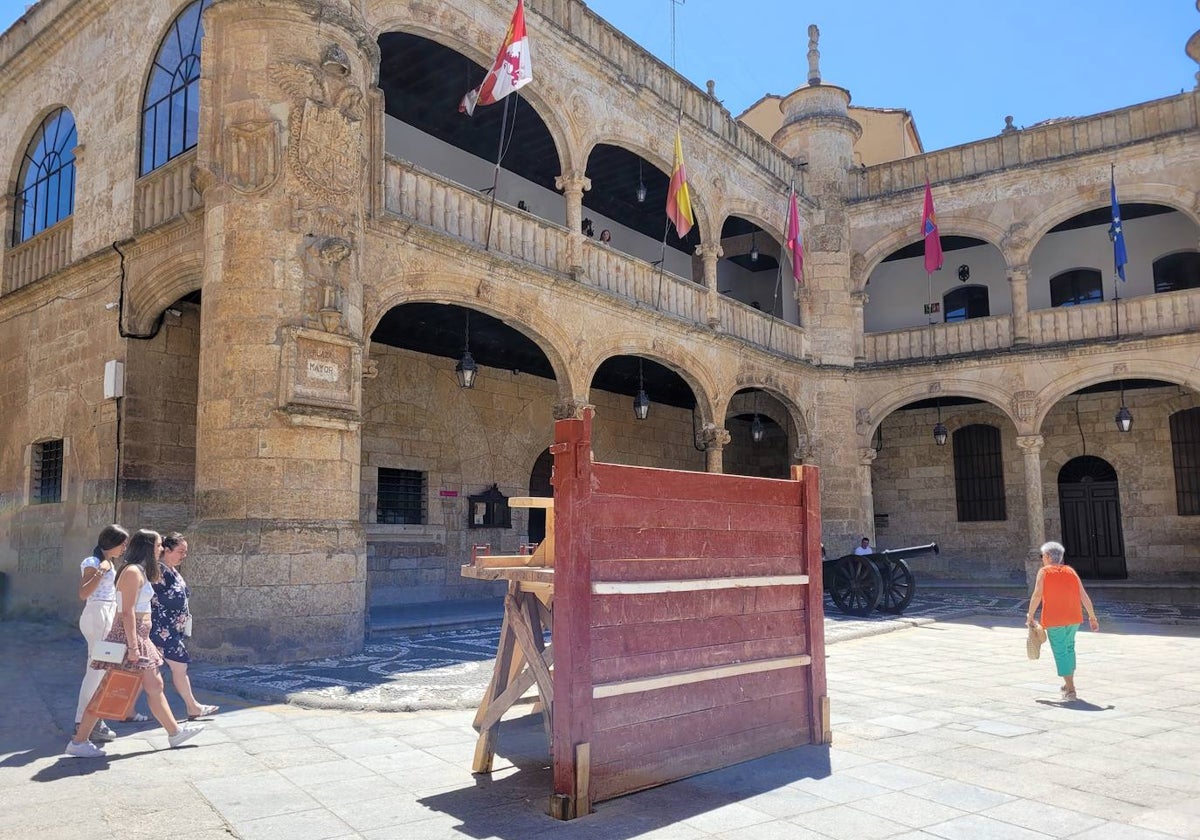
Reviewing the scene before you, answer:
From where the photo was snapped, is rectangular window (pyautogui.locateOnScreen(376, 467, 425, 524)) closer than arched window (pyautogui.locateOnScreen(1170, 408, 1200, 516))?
Yes

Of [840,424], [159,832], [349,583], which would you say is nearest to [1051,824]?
[159,832]

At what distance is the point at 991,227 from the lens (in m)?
17.5

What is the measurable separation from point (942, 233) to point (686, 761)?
16349 millimetres

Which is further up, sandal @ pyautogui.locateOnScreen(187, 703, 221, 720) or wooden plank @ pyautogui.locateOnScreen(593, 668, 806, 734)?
wooden plank @ pyautogui.locateOnScreen(593, 668, 806, 734)

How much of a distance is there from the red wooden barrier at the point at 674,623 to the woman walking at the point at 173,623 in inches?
116

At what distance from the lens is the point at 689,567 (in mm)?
4414

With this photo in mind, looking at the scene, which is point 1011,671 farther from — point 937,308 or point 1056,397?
point 937,308

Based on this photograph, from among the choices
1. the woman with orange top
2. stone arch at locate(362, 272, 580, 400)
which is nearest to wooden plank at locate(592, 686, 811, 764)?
the woman with orange top

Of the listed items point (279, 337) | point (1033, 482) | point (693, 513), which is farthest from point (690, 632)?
point (1033, 482)

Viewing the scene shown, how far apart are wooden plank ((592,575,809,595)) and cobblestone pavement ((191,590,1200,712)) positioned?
2390 millimetres

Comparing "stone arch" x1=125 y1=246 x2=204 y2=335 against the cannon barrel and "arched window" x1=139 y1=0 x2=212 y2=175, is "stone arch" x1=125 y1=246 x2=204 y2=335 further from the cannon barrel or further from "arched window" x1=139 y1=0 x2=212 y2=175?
the cannon barrel

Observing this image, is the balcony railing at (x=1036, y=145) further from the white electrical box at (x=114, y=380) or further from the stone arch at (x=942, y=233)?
the white electrical box at (x=114, y=380)

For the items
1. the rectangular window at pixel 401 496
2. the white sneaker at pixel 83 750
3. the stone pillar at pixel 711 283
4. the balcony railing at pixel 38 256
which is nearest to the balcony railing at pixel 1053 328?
the stone pillar at pixel 711 283

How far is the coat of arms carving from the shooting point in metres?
8.58
